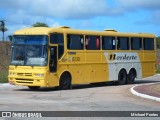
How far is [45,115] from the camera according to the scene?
44.7ft

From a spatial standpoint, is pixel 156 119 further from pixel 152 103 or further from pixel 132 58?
pixel 132 58

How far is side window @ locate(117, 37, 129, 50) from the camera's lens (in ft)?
95.8

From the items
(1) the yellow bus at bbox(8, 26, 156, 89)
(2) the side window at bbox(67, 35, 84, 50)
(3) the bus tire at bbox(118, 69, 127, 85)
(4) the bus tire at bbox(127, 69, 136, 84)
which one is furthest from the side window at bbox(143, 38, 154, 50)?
(2) the side window at bbox(67, 35, 84, 50)

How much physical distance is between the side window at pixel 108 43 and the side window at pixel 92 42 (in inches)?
24.1

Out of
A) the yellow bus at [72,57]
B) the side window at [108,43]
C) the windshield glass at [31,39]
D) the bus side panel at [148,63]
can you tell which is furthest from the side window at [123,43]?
the windshield glass at [31,39]

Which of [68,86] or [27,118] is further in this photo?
[68,86]

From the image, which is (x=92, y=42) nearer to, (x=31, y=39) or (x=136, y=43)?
(x=31, y=39)

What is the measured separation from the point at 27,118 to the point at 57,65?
11147mm

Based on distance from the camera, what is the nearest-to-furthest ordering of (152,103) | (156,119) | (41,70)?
(156,119), (152,103), (41,70)

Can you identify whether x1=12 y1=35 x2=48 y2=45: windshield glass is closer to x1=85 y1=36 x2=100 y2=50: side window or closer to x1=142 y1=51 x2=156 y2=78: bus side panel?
x1=85 y1=36 x2=100 y2=50: side window

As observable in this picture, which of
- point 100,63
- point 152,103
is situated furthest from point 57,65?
point 152,103

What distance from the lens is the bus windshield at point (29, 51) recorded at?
23328mm

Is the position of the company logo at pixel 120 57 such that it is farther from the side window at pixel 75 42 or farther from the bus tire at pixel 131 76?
the side window at pixel 75 42

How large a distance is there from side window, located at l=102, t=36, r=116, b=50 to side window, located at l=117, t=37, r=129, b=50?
0.50 metres
